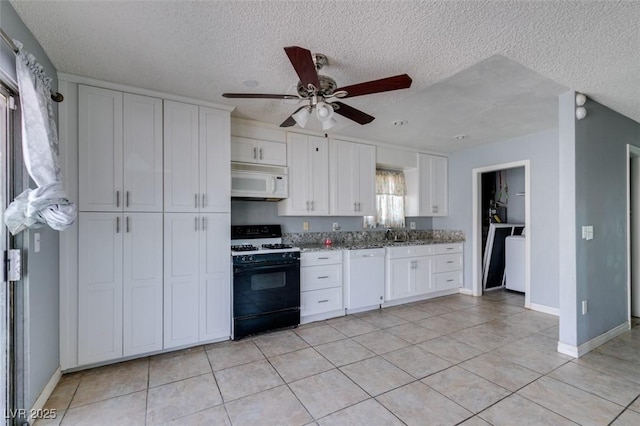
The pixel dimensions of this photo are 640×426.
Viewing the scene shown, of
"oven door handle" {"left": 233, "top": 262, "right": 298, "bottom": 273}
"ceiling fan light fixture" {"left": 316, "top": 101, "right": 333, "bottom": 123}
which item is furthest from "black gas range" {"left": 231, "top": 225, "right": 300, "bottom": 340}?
"ceiling fan light fixture" {"left": 316, "top": 101, "right": 333, "bottom": 123}

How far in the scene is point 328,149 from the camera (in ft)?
13.6

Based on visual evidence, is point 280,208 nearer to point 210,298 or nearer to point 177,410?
point 210,298

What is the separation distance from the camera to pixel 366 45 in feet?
6.40

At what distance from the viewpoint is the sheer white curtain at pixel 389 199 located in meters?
4.96

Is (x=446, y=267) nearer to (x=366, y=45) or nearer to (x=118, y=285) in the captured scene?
(x=366, y=45)

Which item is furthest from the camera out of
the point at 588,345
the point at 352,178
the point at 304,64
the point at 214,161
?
the point at 352,178

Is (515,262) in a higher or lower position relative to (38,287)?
lower

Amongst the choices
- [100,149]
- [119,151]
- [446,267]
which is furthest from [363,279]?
[100,149]

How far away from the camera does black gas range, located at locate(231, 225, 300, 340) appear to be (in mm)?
3104

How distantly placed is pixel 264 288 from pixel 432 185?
3.48 m

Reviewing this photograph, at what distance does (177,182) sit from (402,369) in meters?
2.65

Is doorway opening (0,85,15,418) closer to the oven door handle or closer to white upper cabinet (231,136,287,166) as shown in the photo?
the oven door handle

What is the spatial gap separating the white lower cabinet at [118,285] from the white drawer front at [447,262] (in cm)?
388

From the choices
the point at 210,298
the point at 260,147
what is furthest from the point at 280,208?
Result: the point at 210,298
